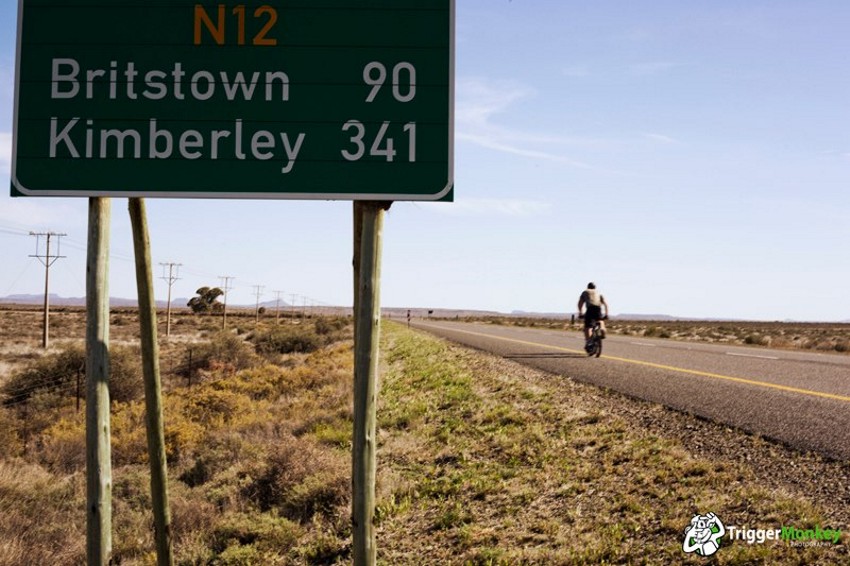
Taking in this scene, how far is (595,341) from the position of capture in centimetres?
1681

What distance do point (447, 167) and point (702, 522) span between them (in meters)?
3.25

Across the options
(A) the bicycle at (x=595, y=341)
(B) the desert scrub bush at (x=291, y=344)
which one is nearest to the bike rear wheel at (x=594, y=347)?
(A) the bicycle at (x=595, y=341)

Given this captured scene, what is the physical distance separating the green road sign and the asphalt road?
5108 mm

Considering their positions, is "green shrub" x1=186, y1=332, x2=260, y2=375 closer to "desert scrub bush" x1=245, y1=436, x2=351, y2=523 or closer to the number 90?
"desert scrub bush" x1=245, y1=436, x2=351, y2=523

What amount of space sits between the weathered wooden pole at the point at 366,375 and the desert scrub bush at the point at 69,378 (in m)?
20.2

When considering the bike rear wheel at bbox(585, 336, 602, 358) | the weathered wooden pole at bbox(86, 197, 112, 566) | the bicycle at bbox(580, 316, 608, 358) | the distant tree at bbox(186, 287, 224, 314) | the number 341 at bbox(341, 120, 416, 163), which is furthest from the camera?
the distant tree at bbox(186, 287, 224, 314)

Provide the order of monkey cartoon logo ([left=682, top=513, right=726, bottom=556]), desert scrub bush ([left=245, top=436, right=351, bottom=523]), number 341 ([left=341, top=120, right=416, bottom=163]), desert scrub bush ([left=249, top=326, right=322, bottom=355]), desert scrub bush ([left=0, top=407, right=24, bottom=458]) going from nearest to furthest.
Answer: number 341 ([left=341, top=120, right=416, bottom=163])
monkey cartoon logo ([left=682, top=513, right=726, bottom=556])
desert scrub bush ([left=245, top=436, right=351, bottom=523])
desert scrub bush ([left=0, top=407, right=24, bottom=458])
desert scrub bush ([left=249, top=326, right=322, bottom=355])

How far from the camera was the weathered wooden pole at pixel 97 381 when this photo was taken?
4469 millimetres

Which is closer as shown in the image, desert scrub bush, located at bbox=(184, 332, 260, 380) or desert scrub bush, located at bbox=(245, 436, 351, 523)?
desert scrub bush, located at bbox=(245, 436, 351, 523)

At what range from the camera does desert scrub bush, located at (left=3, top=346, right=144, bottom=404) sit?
77.7 feet

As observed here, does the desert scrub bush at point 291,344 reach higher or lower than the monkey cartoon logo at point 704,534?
lower

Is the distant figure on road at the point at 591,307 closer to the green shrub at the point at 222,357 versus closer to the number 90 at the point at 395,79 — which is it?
the number 90 at the point at 395,79

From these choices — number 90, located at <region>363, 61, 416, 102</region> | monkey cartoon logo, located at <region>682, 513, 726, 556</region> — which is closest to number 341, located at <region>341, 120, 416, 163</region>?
number 90, located at <region>363, 61, 416, 102</region>

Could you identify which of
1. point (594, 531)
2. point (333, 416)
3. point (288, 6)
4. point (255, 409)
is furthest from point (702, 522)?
point (255, 409)
